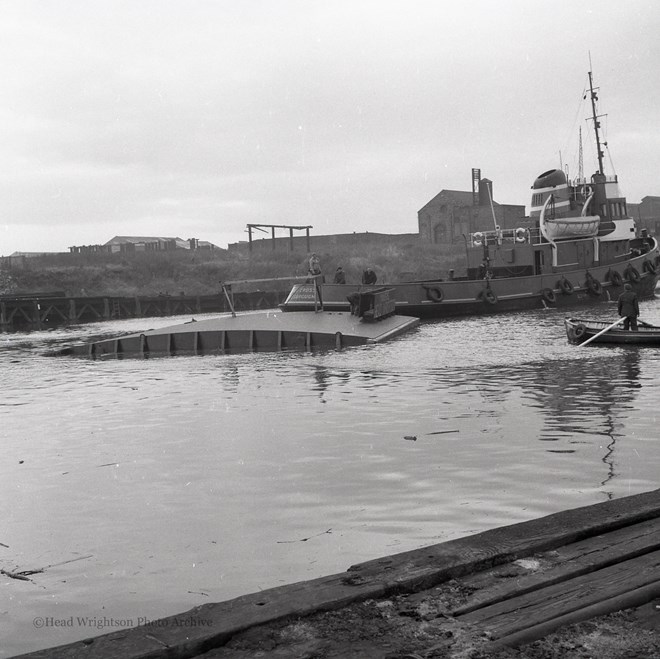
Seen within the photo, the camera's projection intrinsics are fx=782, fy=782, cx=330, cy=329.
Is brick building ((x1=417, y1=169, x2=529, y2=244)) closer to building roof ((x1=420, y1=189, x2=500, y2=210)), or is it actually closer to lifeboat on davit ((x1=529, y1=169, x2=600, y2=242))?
building roof ((x1=420, y1=189, x2=500, y2=210))

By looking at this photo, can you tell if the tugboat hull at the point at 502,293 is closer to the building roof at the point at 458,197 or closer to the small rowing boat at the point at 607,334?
the small rowing boat at the point at 607,334

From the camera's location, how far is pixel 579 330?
18859 millimetres

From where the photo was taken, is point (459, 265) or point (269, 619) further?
point (459, 265)

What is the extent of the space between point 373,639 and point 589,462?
486cm

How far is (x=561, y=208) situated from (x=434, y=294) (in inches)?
396

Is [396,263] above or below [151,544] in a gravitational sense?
above

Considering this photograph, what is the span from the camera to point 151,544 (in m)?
5.50

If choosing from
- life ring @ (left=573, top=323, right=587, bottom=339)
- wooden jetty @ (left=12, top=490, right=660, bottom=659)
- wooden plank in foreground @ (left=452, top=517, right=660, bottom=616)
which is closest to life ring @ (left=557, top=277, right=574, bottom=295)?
life ring @ (left=573, top=323, right=587, bottom=339)

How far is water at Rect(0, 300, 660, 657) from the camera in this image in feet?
16.0

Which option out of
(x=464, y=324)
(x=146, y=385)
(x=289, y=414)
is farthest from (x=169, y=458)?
(x=464, y=324)

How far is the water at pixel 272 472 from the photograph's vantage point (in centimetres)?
486

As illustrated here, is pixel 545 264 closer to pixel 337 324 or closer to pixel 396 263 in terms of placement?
pixel 337 324

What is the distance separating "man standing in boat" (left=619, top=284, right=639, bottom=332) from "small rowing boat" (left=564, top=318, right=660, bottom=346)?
0.77ft

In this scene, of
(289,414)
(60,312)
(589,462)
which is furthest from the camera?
(60,312)
